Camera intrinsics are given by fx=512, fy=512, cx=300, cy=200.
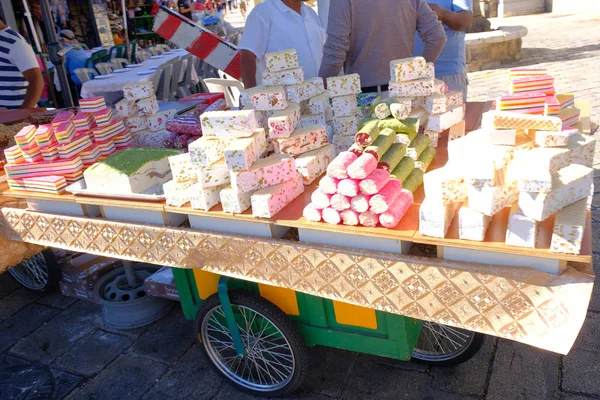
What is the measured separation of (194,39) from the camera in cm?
555

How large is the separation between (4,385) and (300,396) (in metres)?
1.78

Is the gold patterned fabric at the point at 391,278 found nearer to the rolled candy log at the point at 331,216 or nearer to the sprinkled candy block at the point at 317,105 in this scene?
the rolled candy log at the point at 331,216

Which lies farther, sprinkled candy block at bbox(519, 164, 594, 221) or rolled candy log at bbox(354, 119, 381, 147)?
rolled candy log at bbox(354, 119, 381, 147)

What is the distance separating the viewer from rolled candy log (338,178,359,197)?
184 centimetres

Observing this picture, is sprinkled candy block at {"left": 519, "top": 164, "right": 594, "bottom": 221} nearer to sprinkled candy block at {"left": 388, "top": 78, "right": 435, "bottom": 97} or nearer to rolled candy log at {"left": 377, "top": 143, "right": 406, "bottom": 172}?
rolled candy log at {"left": 377, "top": 143, "right": 406, "bottom": 172}

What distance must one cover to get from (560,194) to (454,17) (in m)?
2.46

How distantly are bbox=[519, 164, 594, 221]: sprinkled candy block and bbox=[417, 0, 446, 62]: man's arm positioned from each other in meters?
1.79

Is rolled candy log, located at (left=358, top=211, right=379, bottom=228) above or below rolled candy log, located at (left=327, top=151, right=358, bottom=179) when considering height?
below

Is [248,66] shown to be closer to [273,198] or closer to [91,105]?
[91,105]

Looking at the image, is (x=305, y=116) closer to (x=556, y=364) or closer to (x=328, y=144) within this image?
(x=328, y=144)

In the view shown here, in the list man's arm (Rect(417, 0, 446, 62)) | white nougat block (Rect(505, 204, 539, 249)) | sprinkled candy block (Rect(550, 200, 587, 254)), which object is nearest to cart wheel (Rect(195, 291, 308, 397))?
white nougat block (Rect(505, 204, 539, 249))

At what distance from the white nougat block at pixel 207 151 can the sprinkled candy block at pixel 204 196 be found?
12cm

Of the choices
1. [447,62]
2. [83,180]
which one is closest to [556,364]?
[447,62]

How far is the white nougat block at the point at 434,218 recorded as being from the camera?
5.67 feet
